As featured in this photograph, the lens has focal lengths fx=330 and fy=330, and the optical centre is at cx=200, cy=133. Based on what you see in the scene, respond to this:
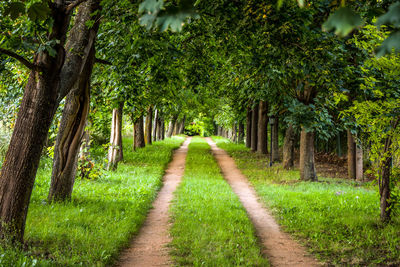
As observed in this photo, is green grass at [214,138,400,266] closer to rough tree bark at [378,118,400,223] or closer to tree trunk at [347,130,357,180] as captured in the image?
rough tree bark at [378,118,400,223]

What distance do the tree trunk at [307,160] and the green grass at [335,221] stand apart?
0.79 meters

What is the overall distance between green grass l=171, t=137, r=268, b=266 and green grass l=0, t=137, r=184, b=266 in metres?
0.95

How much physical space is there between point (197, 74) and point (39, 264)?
5.05 meters

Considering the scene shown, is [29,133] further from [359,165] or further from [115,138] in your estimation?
[359,165]

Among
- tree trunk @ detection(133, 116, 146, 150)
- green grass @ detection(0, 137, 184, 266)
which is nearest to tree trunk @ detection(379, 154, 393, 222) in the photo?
green grass @ detection(0, 137, 184, 266)

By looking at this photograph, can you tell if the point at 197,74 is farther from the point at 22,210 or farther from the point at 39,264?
the point at 39,264

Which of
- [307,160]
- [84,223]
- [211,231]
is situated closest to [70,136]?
[84,223]

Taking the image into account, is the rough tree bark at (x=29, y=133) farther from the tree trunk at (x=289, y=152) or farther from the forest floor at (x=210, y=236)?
the tree trunk at (x=289, y=152)

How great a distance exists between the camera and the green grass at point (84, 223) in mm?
4656

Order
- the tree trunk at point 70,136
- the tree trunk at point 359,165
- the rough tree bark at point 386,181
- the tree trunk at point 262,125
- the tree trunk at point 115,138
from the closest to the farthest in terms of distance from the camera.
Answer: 1. the rough tree bark at point 386,181
2. the tree trunk at point 70,136
3. the tree trunk at point 115,138
4. the tree trunk at point 359,165
5. the tree trunk at point 262,125

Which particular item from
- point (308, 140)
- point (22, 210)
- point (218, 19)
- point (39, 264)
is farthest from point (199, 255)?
point (308, 140)

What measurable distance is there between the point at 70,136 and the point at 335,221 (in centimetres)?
618

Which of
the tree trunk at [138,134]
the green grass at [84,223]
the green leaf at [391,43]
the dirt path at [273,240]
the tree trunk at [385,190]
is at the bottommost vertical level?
the dirt path at [273,240]

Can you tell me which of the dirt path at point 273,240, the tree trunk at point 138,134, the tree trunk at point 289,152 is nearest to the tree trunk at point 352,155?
the tree trunk at point 289,152
